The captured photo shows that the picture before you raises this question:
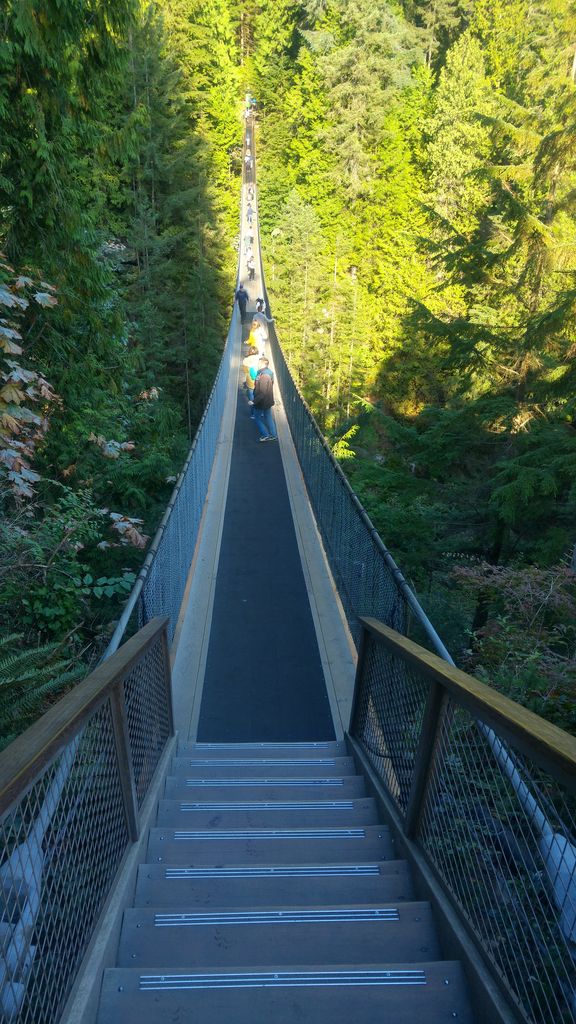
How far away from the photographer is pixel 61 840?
5.64 ft

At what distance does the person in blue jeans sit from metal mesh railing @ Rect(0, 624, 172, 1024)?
7.73m

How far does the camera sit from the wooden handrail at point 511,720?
4.57ft

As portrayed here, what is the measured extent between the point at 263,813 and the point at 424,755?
109cm

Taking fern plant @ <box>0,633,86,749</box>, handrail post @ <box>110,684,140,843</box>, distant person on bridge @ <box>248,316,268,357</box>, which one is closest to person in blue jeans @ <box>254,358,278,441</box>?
distant person on bridge @ <box>248,316,268,357</box>

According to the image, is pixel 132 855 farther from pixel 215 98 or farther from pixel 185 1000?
pixel 215 98

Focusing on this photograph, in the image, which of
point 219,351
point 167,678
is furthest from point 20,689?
Answer: point 219,351

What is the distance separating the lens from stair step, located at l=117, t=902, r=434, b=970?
2.00m

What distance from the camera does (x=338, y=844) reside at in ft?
9.04

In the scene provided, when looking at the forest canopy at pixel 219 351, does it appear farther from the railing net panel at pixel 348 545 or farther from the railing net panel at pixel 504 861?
the railing net panel at pixel 504 861

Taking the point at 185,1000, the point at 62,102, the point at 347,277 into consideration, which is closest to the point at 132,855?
the point at 185,1000

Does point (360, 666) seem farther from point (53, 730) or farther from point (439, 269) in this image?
point (439, 269)

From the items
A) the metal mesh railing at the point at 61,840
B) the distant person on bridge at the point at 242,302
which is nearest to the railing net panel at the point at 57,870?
the metal mesh railing at the point at 61,840

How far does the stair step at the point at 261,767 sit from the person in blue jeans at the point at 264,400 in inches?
275

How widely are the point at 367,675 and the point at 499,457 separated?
22.6 feet
